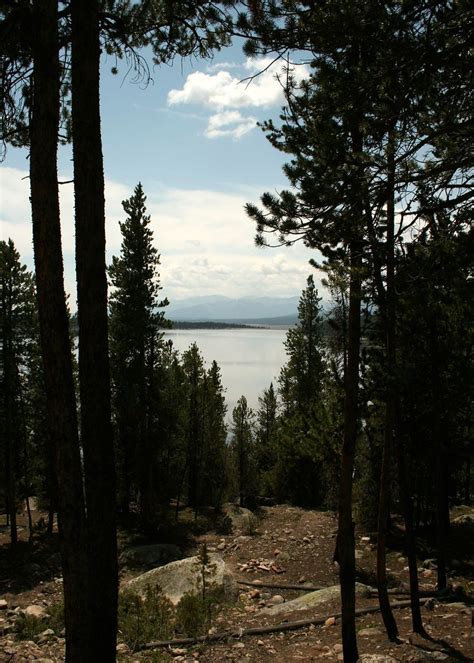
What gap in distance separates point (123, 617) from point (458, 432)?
1103 centimetres

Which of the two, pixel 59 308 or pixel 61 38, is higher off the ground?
pixel 61 38

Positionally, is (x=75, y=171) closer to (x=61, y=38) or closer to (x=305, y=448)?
(x=61, y=38)

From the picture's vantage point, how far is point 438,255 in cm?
559

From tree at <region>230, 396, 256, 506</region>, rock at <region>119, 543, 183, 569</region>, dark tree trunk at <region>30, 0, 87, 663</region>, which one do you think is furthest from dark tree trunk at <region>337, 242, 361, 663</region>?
tree at <region>230, 396, 256, 506</region>

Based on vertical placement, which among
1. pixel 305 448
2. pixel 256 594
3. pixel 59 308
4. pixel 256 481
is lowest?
pixel 256 481

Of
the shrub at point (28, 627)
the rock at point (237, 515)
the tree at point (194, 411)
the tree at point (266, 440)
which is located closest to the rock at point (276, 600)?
the shrub at point (28, 627)

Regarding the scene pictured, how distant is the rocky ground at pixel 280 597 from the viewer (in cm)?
852

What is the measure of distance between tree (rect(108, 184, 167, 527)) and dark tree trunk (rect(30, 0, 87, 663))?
17.9m

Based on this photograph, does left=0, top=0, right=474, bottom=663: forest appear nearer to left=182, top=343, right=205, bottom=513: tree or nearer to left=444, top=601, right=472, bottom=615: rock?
left=444, top=601, right=472, bottom=615: rock

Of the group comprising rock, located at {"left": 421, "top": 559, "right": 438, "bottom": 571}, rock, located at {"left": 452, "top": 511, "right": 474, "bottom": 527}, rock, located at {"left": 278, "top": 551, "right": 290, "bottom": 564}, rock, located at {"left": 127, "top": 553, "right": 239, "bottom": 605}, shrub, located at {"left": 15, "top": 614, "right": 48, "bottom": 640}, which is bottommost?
rock, located at {"left": 278, "top": 551, "right": 290, "bottom": 564}

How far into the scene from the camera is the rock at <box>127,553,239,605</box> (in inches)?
518

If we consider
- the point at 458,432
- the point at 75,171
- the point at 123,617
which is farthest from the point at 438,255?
the point at 458,432

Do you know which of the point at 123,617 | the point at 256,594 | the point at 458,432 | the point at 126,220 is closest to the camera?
the point at 123,617

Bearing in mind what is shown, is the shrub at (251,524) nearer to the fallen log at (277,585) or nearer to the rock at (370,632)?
the fallen log at (277,585)
